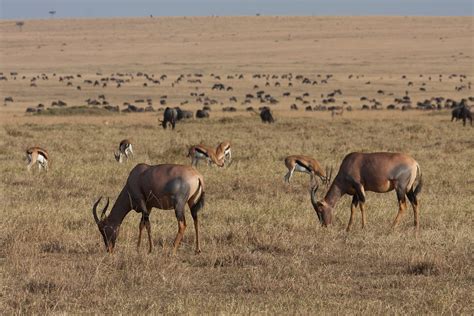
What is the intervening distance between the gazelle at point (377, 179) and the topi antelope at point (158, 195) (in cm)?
245

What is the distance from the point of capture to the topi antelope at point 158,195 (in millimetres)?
9570

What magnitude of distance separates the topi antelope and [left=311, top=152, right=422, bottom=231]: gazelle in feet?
8.05

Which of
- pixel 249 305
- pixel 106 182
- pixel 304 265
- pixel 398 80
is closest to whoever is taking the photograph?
pixel 249 305

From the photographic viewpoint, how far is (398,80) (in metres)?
73.1

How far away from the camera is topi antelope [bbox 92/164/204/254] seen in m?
9.57

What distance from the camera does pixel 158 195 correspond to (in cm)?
968

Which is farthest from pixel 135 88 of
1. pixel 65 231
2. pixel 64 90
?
pixel 65 231

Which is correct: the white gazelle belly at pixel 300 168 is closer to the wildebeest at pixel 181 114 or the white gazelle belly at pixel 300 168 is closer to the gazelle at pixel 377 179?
the gazelle at pixel 377 179

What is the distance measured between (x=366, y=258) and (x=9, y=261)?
12.8 ft

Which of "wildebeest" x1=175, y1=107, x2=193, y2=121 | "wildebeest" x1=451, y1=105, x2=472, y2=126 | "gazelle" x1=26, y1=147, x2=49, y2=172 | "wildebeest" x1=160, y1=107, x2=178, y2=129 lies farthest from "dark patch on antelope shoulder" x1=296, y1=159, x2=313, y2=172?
"wildebeest" x1=451, y1=105, x2=472, y2=126

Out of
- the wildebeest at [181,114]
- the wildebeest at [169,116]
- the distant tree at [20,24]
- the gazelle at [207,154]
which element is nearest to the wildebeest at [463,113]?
the wildebeest at [181,114]

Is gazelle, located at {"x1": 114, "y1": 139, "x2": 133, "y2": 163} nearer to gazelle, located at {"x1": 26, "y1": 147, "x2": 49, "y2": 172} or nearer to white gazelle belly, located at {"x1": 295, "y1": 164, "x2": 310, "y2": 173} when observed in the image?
gazelle, located at {"x1": 26, "y1": 147, "x2": 49, "y2": 172}

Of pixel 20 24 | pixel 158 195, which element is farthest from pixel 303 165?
pixel 20 24

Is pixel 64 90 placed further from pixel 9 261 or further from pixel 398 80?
pixel 9 261
